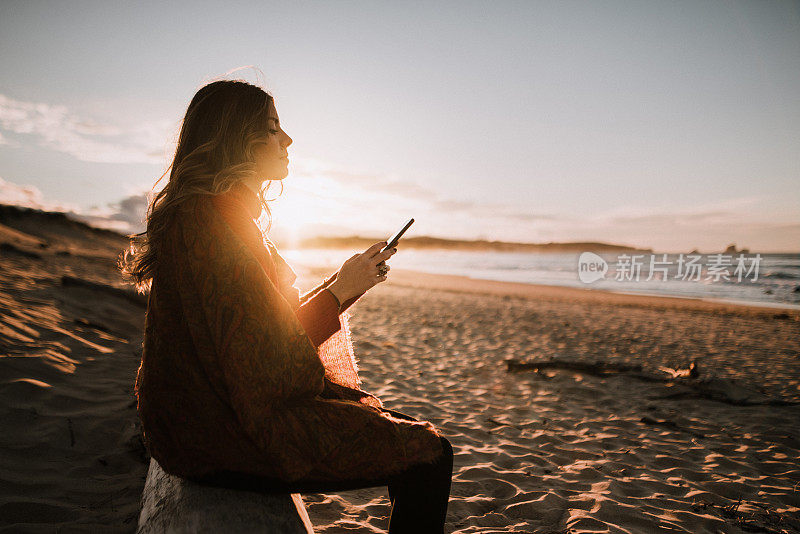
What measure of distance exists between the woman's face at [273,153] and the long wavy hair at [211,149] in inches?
1.1

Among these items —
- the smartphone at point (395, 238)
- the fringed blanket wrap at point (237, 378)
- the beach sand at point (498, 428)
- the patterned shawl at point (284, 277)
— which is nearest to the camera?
the fringed blanket wrap at point (237, 378)

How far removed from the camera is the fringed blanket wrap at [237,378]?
1.36m

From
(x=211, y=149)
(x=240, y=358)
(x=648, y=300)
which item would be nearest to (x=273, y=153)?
(x=211, y=149)

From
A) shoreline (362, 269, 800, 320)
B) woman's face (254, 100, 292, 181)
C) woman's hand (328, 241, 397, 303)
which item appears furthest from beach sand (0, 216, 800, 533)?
shoreline (362, 269, 800, 320)

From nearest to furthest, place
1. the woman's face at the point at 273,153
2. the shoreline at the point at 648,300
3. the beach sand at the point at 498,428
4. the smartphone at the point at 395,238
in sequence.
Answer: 1. the woman's face at the point at 273,153
2. the smartphone at the point at 395,238
3. the beach sand at the point at 498,428
4. the shoreline at the point at 648,300

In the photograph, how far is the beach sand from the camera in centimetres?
267

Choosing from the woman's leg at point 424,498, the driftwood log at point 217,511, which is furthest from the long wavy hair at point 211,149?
the woman's leg at point 424,498

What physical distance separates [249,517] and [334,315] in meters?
0.84

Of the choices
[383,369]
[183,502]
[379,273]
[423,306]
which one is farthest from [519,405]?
[423,306]

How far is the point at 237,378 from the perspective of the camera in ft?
4.40

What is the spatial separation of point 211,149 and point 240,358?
86cm

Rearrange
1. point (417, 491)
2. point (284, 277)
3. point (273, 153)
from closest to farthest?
point (417, 491) → point (273, 153) → point (284, 277)

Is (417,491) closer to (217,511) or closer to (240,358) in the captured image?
(217,511)

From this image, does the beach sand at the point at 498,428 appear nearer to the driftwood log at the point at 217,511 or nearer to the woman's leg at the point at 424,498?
the driftwood log at the point at 217,511
